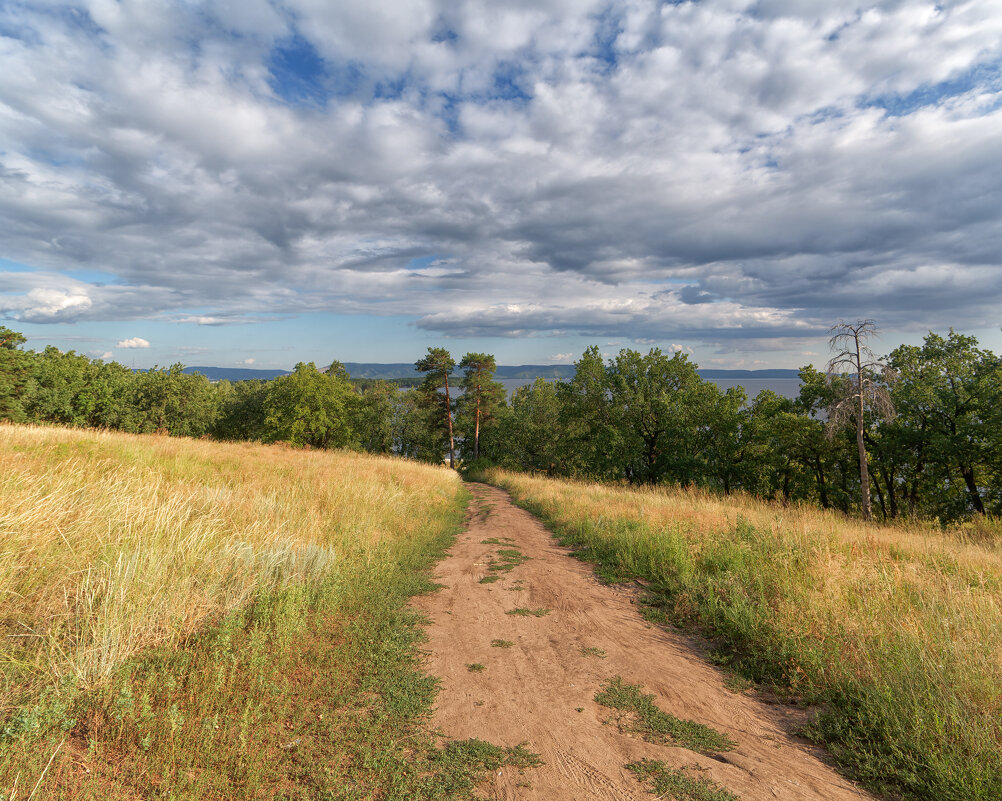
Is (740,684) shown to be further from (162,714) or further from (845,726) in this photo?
(162,714)

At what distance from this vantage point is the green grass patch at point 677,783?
10.1 feet

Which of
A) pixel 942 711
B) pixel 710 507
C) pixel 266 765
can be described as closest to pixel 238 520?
pixel 266 765

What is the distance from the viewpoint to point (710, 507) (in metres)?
13.5

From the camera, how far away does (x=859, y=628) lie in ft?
16.7

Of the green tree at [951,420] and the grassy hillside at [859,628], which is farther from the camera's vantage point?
the green tree at [951,420]

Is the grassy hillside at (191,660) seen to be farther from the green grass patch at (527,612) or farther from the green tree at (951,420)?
the green tree at (951,420)

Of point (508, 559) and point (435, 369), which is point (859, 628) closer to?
point (508, 559)

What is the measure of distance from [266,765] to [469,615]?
362 centimetres

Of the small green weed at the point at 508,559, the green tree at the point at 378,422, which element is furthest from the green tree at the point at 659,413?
the green tree at the point at 378,422

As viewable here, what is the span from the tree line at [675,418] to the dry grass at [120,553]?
63.8 feet

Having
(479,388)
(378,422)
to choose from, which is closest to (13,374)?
(378,422)

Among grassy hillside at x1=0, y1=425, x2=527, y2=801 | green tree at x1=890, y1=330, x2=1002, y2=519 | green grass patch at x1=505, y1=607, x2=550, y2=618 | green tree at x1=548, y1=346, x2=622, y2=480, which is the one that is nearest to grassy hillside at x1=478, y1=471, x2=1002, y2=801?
green grass patch at x1=505, y1=607, x2=550, y2=618

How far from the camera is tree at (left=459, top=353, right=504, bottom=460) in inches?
1785

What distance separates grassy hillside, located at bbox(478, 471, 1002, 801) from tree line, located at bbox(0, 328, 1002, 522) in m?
11.5
